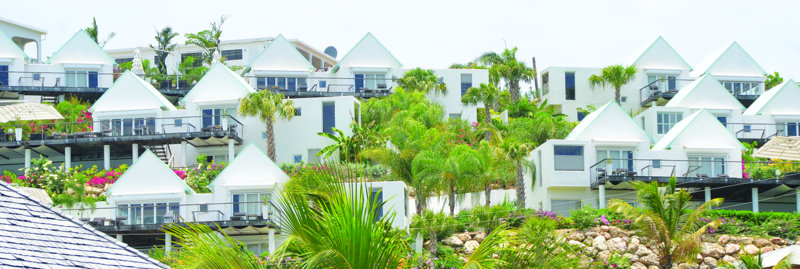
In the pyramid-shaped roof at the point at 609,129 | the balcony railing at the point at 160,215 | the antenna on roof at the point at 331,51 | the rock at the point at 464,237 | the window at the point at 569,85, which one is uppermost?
the antenna on roof at the point at 331,51

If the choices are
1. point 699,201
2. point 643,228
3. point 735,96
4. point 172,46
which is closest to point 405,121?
point 699,201

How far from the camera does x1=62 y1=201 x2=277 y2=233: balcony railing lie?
45.2 m

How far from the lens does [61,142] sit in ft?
186

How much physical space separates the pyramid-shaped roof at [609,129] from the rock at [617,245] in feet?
30.2

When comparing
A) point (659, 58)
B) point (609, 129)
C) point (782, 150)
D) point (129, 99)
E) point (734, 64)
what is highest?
point (659, 58)

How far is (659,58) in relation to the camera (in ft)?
219

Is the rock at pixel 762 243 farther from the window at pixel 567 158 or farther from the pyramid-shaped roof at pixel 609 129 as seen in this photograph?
the pyramid-shaped roof at pixel 609 129

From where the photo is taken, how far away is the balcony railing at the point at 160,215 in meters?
45.2

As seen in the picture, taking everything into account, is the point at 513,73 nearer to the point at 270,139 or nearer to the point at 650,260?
the point at 270,139

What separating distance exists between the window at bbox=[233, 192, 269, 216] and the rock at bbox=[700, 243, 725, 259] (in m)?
16.4

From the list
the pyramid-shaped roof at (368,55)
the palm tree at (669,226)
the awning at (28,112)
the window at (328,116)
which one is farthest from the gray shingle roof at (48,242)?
the pyramid-shaped roof at (368,55)

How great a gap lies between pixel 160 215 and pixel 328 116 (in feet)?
40.2

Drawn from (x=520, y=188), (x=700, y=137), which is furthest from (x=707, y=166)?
(x=520, y=188)

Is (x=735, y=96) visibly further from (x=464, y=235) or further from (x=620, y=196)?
(x=464, y=235)
